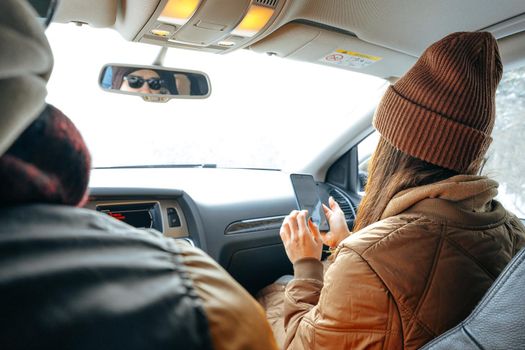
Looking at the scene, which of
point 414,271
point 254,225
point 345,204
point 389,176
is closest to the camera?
point 414,271

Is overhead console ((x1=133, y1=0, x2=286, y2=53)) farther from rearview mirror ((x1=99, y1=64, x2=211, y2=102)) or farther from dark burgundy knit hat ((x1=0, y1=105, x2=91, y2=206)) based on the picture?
dark burgundy knit hat ((x1=0, y1=105, x2=91, y2=206))

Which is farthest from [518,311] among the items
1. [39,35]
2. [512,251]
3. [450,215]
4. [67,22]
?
[67,22]

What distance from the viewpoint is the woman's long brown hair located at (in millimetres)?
1483

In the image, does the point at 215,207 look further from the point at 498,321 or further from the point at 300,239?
the point at 498,321

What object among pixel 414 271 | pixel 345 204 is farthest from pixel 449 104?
pixel 345 204

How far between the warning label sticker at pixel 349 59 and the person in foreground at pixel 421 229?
1.19 metres

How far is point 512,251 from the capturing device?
143 centimetres

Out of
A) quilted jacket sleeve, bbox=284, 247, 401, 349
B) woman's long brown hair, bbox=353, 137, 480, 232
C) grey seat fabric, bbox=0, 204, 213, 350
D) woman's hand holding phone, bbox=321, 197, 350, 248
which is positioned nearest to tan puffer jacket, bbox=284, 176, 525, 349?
quilted jacket sleeve, bbox=284, 247, 401, 349

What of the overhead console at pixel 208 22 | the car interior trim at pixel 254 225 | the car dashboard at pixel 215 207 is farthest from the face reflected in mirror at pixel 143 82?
the car interior trim at pixel 254 225

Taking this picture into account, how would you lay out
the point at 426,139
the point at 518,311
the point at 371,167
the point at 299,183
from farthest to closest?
the point at 299,183 → the point at 371,167 → the point at 426,139 → the point at 518,311

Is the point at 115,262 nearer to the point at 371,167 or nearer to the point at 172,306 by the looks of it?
the point at 172,306

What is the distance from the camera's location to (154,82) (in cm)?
237

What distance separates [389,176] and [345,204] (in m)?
1.67

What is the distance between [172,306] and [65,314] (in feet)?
0.37
